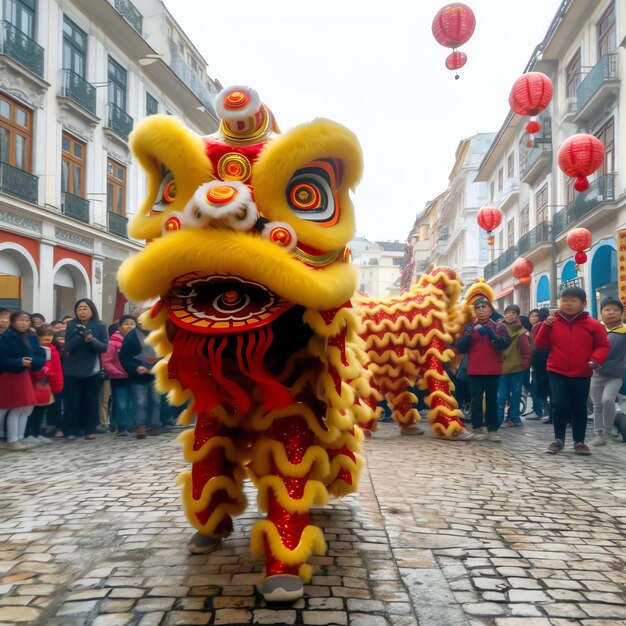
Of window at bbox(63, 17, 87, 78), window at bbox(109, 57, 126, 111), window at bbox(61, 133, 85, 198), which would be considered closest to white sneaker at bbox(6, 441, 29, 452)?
window at bbox(61, 133, 85, 198)

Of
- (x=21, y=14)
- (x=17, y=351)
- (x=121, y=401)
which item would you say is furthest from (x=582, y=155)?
(x=21, y=14)

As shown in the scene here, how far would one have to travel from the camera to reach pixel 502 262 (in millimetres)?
30406

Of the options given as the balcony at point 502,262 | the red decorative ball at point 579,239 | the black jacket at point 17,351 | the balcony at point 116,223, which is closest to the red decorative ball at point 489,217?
the red decorative ball at point 579,239

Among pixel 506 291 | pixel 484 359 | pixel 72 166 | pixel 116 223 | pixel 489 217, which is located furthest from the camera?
pixel 506 291

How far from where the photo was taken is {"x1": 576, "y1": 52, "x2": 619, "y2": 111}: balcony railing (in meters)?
16.5

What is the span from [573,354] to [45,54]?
1539 cm

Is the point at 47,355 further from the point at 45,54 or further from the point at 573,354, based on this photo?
the point at 45,54

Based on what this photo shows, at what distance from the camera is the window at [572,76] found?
65.7 ft

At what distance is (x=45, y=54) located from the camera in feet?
53.2

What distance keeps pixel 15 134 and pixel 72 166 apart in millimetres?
2626

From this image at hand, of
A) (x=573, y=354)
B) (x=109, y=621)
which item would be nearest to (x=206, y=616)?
(x=109, y=621)

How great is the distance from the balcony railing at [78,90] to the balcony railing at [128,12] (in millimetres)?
3063

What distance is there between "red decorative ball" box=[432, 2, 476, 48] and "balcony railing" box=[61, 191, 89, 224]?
11.0 metres

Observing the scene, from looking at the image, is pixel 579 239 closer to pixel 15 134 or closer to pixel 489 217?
pixel 489 217
